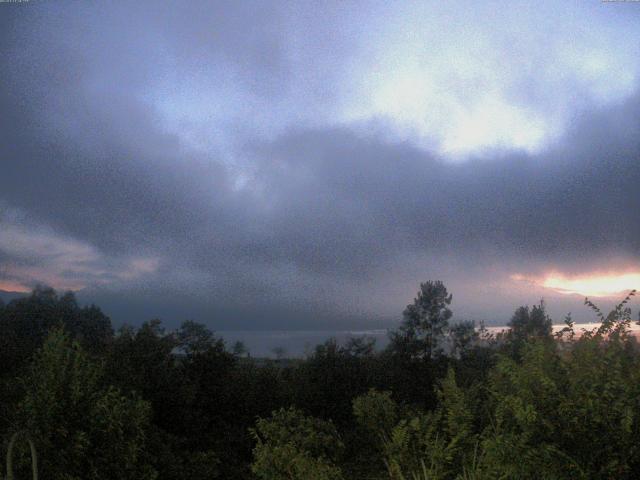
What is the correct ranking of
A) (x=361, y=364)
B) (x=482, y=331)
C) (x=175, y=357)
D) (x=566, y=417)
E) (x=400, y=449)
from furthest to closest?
1. (x=482, y=331)
2. (x=361, y=364)
3. (x=175, y=357)
4. (x=400, y=449)
5. (x=566, y=417)

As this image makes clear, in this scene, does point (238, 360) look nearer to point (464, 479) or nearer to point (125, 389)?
point (125, 389)

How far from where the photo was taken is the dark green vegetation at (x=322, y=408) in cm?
596

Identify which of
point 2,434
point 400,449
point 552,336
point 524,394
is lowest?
point 400,449

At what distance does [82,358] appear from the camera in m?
7.27

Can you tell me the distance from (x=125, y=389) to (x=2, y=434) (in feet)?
6.35

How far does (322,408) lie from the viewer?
13320mm

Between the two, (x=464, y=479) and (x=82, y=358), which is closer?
(x=464, y=479)

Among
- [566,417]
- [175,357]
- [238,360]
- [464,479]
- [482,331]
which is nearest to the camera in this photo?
[566,417]

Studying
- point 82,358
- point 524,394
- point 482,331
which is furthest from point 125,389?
point 482,331

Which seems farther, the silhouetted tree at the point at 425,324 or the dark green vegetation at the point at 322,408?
the silhouetted tree at the point at 425,324

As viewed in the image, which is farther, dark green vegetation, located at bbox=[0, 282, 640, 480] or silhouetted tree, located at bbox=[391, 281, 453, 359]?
silhouetted tree, located at bbox=[391, 281, 453, 359]

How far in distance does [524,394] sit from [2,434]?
633cm

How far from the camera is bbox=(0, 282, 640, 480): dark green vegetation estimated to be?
596 cm

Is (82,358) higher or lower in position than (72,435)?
higher
